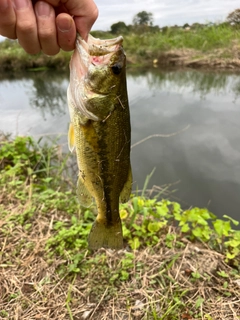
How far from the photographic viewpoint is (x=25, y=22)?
132cm

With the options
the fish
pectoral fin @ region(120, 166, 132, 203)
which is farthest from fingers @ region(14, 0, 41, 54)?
pectoral fin @ region(120, 166, 132, 203)

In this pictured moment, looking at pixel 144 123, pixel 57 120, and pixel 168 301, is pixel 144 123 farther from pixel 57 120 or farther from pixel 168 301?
pixel 168 301

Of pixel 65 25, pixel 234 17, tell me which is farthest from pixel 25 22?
pixel 234 17

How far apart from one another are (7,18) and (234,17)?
12131 millimetres

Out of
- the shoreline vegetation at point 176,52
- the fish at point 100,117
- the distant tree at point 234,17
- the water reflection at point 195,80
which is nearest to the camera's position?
the fish at point 100,117

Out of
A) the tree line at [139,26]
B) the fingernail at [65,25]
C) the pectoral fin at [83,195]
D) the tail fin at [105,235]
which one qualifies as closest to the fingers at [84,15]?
the fingernail at [65,25]

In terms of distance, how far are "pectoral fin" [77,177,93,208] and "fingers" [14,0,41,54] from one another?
81 centimetres

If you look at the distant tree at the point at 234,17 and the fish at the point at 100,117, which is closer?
the fish at the point at 100,117

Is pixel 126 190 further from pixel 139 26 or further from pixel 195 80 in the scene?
pixel 139 26

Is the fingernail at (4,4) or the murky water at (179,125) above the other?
the fingernail at (4,4)

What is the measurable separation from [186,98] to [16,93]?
260 inches

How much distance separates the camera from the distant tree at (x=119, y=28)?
65.8 ft

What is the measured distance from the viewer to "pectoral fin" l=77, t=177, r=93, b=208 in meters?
1.68

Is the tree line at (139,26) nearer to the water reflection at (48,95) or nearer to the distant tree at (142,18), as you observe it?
the distant tree at (142,18)
